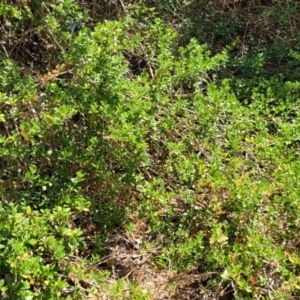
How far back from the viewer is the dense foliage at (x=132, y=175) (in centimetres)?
259

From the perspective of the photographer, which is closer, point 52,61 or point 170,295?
point 170,295

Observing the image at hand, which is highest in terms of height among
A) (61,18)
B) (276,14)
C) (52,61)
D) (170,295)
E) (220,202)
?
(61,18)

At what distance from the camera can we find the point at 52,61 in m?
3.50

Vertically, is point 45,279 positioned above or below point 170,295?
above

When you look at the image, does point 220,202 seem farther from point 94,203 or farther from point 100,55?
point 100,55

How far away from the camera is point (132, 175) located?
287cm

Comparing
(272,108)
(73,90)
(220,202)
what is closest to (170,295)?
(220,202)

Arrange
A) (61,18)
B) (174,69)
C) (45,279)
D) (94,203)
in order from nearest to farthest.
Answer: (45,279) < (94,203) < (61,18) < (174,69)

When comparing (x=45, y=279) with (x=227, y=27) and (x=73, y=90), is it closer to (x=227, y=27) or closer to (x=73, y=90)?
(x=73, y=90)

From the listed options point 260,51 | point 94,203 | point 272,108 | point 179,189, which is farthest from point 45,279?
point 260,51

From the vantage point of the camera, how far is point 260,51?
160 inches

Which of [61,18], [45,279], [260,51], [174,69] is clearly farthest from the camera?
[260,51]

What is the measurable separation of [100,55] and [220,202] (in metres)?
0.99

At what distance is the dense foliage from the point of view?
8.51ft
